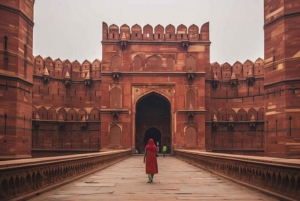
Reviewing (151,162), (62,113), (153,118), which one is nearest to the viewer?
(151,162)

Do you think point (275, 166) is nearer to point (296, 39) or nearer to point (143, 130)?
point (296, 39)

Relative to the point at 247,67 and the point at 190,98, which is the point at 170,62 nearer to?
the point at 190,98

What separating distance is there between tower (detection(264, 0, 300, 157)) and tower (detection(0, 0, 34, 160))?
983 centimetres

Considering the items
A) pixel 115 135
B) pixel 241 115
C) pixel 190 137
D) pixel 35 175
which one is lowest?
pixel 35 175

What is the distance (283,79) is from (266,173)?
9.74 meters

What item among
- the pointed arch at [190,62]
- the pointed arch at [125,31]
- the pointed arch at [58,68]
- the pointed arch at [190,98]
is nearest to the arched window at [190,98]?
the pointed arch at [190,98]

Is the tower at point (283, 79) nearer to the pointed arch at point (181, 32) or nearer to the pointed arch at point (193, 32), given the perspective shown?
the pointed arch at point (193, 32)

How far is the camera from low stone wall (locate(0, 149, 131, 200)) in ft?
18.3

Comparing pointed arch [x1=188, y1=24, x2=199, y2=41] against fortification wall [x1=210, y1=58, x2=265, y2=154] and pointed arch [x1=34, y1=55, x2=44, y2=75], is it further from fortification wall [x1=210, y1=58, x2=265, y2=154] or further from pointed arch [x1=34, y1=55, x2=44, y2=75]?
pointed arch [x1=34, y1=55, x2=44, y2=75]

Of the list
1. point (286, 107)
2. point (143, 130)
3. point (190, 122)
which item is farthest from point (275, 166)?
point (143, 130)

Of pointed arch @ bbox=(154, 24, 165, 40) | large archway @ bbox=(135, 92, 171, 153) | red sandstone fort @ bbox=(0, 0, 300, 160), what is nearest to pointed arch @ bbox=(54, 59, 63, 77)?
red sandstone fort @ bbox=(0, 0, 300, 160)

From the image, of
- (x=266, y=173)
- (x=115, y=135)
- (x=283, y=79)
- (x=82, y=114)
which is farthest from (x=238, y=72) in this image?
(x=266, y=173)

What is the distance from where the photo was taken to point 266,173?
22.5 ft

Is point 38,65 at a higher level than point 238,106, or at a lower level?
higher
